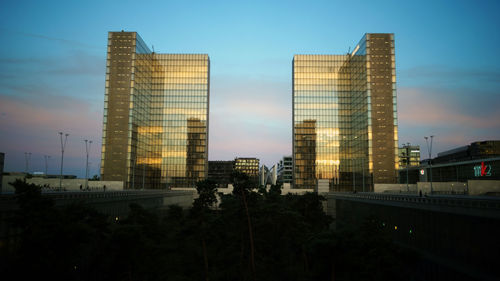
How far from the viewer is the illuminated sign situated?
304 ft

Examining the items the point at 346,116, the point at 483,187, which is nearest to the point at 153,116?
the point at 346,116

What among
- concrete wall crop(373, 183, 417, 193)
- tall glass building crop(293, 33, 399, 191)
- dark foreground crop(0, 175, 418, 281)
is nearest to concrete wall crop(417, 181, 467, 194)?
concrete wall crop(373, 183, 417, 193)

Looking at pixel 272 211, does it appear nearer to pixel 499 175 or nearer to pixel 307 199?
pixel 307 199

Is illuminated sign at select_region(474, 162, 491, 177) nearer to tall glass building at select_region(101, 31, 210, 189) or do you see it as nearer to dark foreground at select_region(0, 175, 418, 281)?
dark foreground at select_region(0, 175, 418, 281)

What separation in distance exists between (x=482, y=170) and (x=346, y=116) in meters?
54.0

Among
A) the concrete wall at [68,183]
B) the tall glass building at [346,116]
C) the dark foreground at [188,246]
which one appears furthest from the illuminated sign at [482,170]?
the concrete wall at [68,183]

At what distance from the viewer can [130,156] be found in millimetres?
123312

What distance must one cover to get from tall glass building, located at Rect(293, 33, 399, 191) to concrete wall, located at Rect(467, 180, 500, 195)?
52737 mm

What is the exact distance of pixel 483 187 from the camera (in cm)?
6288

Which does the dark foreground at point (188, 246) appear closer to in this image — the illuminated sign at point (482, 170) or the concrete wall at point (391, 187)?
the concrete wall at point (391, 187)

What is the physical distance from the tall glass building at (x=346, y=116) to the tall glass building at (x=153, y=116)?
143 feet

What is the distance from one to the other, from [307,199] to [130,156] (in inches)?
3464

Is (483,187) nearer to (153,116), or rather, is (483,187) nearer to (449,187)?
(449,187)

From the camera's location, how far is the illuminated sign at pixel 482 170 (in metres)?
92.6
